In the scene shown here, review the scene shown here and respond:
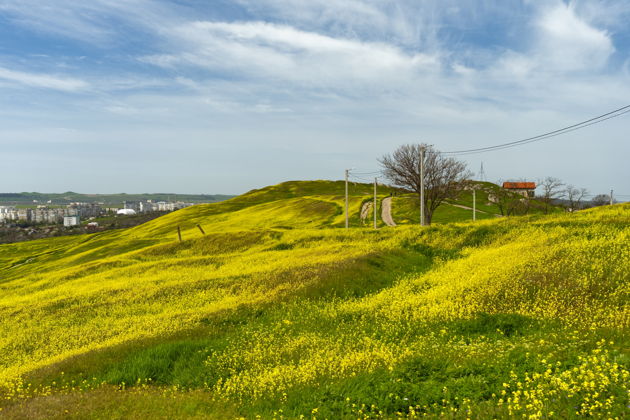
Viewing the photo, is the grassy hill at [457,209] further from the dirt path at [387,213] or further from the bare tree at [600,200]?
the bare tree at [600,200]

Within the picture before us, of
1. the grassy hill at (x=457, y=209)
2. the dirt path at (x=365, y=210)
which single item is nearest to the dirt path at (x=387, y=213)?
the grassy hill at (x=457, y=209)

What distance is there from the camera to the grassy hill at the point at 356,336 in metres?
8.21

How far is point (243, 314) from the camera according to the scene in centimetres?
1688

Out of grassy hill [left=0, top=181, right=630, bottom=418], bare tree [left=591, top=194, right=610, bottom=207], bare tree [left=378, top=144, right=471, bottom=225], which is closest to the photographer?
grassy hill [left=0, top=181, right=630, bottom=418]

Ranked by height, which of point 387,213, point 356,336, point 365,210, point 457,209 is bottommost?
point 356,336

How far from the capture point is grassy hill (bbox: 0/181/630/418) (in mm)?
8211

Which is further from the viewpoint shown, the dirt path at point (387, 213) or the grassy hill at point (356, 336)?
the dirt path at point (387, 213)

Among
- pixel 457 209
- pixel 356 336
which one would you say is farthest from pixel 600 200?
pixel 356 336

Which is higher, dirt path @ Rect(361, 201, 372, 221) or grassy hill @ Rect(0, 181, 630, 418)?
dirt path @ Rect(361, 201, 372, 221)

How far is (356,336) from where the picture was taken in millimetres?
12625

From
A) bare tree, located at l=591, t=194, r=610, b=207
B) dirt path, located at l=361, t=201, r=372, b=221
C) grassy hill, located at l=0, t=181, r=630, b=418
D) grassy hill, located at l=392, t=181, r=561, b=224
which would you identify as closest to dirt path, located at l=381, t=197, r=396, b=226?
grassy hill, located at l=392, t=181, r=561, b=224

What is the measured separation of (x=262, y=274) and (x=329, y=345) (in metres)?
13.0

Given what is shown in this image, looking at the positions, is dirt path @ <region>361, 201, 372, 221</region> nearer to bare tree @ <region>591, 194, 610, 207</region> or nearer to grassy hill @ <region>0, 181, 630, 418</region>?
grassy hill @ <region>0, 181, 630, 418</region>

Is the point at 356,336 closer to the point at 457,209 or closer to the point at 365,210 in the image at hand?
the point at 365,210
